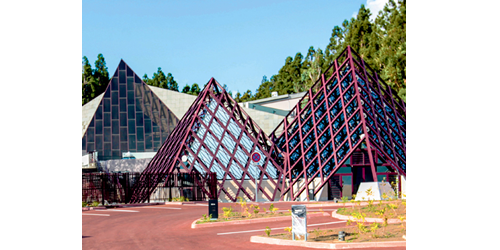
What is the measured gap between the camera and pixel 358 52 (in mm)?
79625

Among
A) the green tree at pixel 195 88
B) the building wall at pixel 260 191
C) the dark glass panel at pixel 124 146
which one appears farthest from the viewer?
the green tree at pixel 195 88

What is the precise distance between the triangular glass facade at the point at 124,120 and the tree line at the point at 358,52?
1078 inches

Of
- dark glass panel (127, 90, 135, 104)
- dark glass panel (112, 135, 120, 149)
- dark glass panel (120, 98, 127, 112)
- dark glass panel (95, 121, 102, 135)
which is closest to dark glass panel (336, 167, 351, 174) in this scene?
dark glass panel (127, 90, 135, 104)

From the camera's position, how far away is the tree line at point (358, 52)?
57.8 metres

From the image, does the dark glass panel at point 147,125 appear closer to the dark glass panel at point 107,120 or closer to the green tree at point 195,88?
the dark glass panel at point 107,120

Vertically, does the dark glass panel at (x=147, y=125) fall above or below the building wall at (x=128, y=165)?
above

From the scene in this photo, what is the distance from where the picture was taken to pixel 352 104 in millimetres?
41500

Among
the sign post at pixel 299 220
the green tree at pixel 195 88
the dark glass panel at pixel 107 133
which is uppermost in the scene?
the green tree at pixel 195 88

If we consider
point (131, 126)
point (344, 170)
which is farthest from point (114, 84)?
point (344, 170)

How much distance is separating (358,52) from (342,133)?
41.5 metres

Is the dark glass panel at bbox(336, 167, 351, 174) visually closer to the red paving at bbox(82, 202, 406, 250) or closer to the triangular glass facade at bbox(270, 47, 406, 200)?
the triangular glass facade at bbox(270, 47, 406, 200)

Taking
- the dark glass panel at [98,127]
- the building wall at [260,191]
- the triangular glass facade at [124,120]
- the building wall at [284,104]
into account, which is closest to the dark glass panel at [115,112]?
the triangular glass facade at [124,120]
